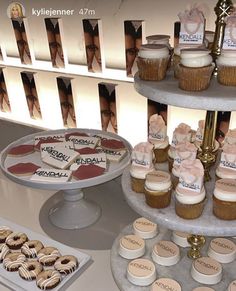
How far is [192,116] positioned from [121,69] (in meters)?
0.44

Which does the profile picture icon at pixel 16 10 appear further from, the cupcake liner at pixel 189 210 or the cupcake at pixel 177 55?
the cupcake liner at pixel 189 210

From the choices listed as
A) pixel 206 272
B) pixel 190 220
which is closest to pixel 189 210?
pixel 190 220

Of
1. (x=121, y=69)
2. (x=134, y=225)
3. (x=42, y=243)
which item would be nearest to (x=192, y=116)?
(x=121, y=69)

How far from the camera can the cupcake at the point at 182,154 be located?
1145mm

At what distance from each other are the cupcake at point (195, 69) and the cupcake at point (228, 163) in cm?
24

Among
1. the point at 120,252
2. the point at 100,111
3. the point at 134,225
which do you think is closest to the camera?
the point at 120,252

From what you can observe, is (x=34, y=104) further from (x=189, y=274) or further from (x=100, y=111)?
(x=189, y=274)

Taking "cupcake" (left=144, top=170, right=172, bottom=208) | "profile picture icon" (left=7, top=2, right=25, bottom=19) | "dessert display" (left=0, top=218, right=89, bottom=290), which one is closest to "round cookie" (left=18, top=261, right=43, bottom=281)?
"dessert display" (left=0, top=218, right=89, bottom=290)

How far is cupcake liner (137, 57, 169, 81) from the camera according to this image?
1085 millimetres

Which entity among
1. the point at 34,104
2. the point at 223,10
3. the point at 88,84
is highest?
the point at 223,10

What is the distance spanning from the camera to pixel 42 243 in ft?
5.33

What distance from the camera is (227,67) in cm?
100

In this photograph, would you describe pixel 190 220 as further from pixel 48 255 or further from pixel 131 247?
pixel 48 255

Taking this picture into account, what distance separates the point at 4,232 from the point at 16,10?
1.22 m
